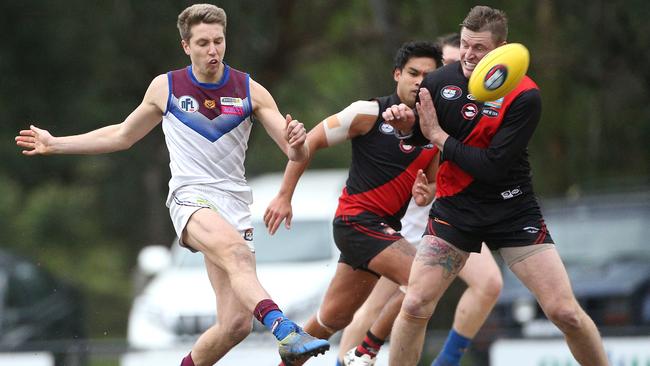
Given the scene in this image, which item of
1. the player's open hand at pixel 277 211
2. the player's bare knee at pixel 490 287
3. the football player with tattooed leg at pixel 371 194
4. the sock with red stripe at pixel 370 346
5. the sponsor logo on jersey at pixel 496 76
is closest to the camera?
the sponsor logo on jersey at pixel 496 76

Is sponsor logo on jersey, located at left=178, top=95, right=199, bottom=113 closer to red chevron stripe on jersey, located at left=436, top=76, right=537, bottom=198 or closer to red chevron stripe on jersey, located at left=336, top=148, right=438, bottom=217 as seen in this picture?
red chevron stripe on jersey, located at left=336, top=148, right=438, bottom=217

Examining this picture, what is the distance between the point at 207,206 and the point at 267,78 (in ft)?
34.8

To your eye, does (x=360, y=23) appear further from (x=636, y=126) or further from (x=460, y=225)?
(x=460, y=225)

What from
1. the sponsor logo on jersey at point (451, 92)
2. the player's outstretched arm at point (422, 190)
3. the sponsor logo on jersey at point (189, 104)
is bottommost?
the player's outstretched arm at point (422, 190)

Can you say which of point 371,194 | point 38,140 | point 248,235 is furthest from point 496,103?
point 38,140

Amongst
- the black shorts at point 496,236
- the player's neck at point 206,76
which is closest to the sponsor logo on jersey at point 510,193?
the black shorts at point 496,236

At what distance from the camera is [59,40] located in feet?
57.9

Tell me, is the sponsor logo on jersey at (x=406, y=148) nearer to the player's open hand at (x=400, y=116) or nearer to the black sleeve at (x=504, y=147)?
the player's open hand at (x=400, y=116)

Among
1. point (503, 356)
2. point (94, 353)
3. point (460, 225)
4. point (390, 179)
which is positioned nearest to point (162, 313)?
point (94, 353)

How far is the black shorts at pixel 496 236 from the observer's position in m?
7.68

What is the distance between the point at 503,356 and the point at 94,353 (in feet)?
11.9

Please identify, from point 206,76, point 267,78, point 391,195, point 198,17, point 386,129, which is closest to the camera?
point 198,17

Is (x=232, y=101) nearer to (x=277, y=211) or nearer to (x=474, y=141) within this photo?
(x=277, y=211)

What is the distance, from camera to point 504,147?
24.6ft
